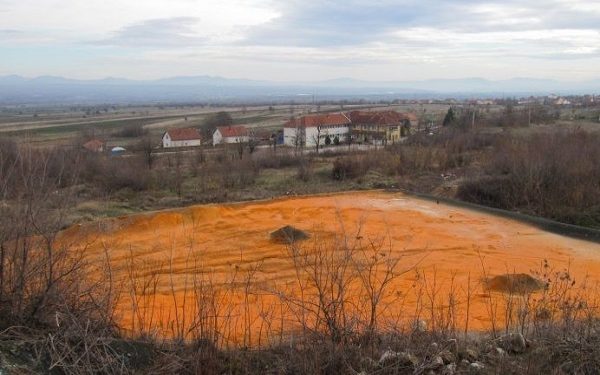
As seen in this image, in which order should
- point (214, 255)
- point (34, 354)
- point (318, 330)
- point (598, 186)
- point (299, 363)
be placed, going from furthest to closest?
point (598, 186) → point (214, 255) → point (318, 330) → point (299, 363) → point (34, 354)

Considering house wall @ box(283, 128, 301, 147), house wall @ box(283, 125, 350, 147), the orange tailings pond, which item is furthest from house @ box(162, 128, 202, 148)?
the orange tailings pond

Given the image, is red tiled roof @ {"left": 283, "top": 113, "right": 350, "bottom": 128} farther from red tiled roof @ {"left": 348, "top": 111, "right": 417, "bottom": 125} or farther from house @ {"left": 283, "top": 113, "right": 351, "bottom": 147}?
red tiled roof @ {"left": 348, "top": 111, "right": 417, "bottom": 125}

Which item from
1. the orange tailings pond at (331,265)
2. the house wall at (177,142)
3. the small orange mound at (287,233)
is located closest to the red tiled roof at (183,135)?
the house wall at (177,142)

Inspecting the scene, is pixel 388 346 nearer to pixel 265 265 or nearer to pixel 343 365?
pixel 343 365

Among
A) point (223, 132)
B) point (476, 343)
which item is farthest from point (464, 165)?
point (223, 132)

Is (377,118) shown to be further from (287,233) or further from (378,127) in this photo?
(287,233)

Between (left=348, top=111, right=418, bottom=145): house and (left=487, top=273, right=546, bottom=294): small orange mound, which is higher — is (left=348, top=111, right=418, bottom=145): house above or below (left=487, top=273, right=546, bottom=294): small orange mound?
above
